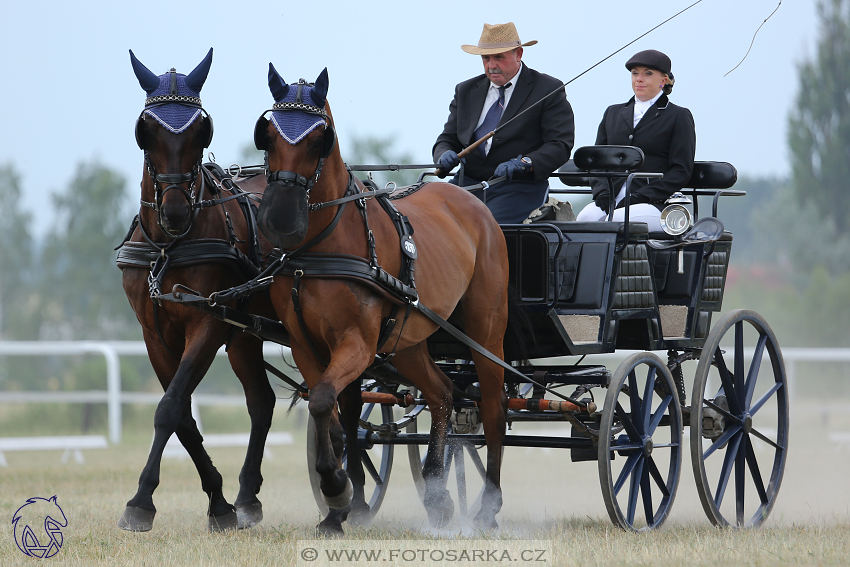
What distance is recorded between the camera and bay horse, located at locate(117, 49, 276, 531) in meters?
4.55

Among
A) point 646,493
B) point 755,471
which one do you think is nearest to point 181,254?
point 646,493

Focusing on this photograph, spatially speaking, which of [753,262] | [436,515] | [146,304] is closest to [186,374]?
[146,304]

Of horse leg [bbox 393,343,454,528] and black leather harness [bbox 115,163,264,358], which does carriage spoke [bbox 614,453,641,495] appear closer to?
horse leg [bbox 393,343,454,528]

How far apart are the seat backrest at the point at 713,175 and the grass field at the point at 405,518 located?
6.64 ft

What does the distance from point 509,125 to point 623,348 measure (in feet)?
4.79

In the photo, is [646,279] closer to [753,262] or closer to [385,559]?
[385,559]

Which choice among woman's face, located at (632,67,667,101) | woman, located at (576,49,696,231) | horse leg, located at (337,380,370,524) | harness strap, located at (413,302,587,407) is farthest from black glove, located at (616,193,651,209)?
horse leg, located at (337,380,370,524)

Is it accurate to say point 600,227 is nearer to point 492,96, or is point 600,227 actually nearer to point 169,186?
point 492,96

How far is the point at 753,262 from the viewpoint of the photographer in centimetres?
4134

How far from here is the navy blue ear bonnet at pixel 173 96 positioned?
14.9ft

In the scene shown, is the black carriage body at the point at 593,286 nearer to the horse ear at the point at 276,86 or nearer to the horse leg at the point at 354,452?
the horse leg at the point at 354,452

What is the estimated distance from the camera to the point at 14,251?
120 ft

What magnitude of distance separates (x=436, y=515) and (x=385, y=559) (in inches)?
53.8

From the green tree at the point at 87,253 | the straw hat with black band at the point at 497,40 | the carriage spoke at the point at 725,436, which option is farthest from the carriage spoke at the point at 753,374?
the green tree at the point at 87,253
